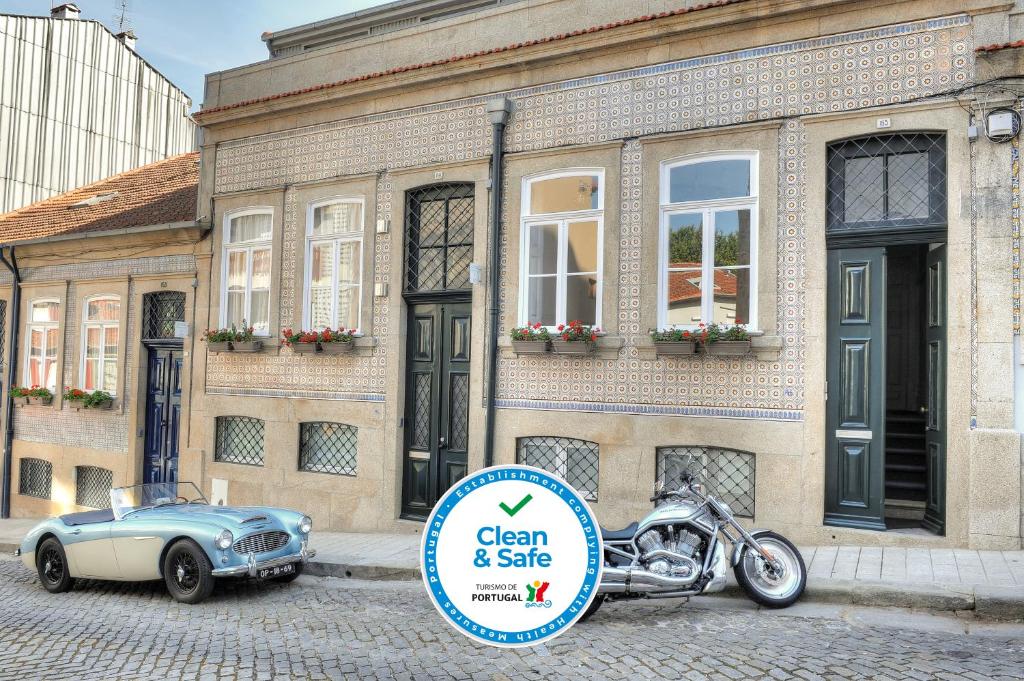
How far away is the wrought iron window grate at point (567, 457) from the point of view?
1083 centimetres

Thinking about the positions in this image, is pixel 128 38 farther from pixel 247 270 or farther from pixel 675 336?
pixel 675 336

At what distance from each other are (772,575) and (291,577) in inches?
196

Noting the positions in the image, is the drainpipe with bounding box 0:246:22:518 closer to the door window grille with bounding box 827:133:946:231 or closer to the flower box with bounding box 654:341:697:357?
the flower box with bounding box 654:341:697:357

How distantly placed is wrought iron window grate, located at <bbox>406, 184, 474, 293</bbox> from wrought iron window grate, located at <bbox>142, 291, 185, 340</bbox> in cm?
518

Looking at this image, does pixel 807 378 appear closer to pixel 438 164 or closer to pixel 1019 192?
pixel 1019 192

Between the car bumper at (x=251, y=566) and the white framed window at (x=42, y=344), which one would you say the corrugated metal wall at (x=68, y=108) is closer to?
the white framed window at (x=42, y=344)

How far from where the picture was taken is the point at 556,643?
641cm

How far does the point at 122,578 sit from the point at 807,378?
759cm

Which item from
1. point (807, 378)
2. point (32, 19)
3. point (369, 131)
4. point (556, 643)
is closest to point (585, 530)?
point (556, 643)

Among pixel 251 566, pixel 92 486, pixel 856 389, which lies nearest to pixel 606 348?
pixel 856 389

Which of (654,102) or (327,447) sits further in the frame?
(327,447)

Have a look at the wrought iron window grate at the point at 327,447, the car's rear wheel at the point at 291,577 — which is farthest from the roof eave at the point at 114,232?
the car's rear wheel at the point at 291,577

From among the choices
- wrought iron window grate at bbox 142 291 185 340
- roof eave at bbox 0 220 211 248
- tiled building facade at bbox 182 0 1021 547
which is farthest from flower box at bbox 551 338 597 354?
wrought iron window grate at bbox 142 291 185 340

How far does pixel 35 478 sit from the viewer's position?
17625 millimetres
